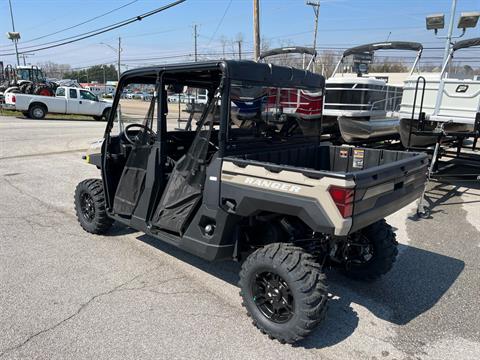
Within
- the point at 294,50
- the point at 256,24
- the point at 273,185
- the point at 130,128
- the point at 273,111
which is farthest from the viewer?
the point at 256,24

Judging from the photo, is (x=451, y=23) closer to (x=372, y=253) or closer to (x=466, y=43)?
(x=466, y=43)

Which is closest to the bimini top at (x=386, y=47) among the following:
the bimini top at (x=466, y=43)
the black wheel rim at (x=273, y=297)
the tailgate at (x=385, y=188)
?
the bimini top at (x=466, y=43)

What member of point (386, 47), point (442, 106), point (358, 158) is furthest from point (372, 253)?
point (386, 47)

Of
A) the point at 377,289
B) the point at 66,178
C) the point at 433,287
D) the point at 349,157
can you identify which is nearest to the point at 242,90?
the point at 349,157

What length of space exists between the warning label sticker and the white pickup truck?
64.3ft

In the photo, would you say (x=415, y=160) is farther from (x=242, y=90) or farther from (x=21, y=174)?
(x=21, y=174)

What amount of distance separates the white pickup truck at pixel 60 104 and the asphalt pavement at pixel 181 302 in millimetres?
16378

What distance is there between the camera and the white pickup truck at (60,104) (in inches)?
772

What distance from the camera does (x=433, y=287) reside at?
3.95 meters

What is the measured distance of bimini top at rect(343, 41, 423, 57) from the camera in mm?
10123

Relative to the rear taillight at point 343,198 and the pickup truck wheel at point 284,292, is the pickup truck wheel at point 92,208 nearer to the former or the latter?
the pickup truck wheel at point 284,292

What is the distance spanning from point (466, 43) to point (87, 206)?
7.81 metres

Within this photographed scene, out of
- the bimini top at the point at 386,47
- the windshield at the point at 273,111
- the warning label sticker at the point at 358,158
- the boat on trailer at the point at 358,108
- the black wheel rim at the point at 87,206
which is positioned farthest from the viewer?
the bimini top at the point at 386,47

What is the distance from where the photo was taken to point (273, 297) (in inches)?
122
